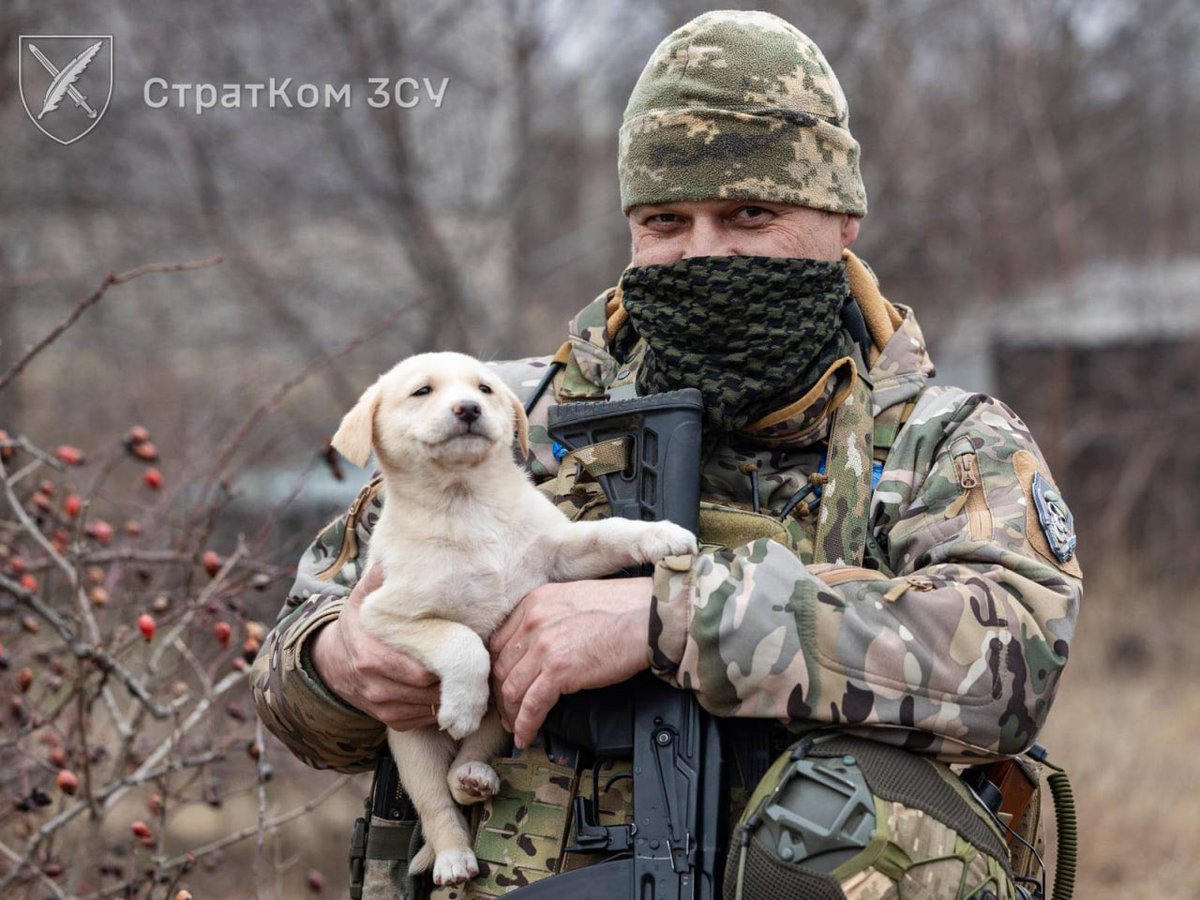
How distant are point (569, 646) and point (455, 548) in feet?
1.59

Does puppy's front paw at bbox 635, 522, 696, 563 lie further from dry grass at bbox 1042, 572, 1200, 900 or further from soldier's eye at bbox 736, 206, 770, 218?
dry grass at bbox 1042, 572, 1200, 900

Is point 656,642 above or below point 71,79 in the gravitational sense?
below

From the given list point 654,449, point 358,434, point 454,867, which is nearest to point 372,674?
point 454,867

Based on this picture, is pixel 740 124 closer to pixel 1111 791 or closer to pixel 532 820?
pixel 532 820

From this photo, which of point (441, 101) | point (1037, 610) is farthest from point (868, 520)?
point (441, 101)

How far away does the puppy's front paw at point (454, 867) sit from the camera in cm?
321

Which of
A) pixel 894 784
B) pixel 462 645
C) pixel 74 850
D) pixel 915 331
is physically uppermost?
A: pixel 915 331

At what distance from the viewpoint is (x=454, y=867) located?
321 centimetres

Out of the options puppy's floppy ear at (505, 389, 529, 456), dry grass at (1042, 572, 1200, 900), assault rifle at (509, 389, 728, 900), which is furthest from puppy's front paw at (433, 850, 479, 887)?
dry grass at (1042, 572, 1200, 900)

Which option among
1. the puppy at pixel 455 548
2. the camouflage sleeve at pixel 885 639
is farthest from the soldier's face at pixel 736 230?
the camouflage sleeve at pixel 885 639

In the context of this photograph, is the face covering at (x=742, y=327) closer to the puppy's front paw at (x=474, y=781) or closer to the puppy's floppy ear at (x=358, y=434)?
the puppy's floppy ear at (x=358, y=434)

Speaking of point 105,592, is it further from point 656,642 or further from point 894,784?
point 894,784

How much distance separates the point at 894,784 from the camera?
2801mm

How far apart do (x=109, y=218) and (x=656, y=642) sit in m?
10.6
